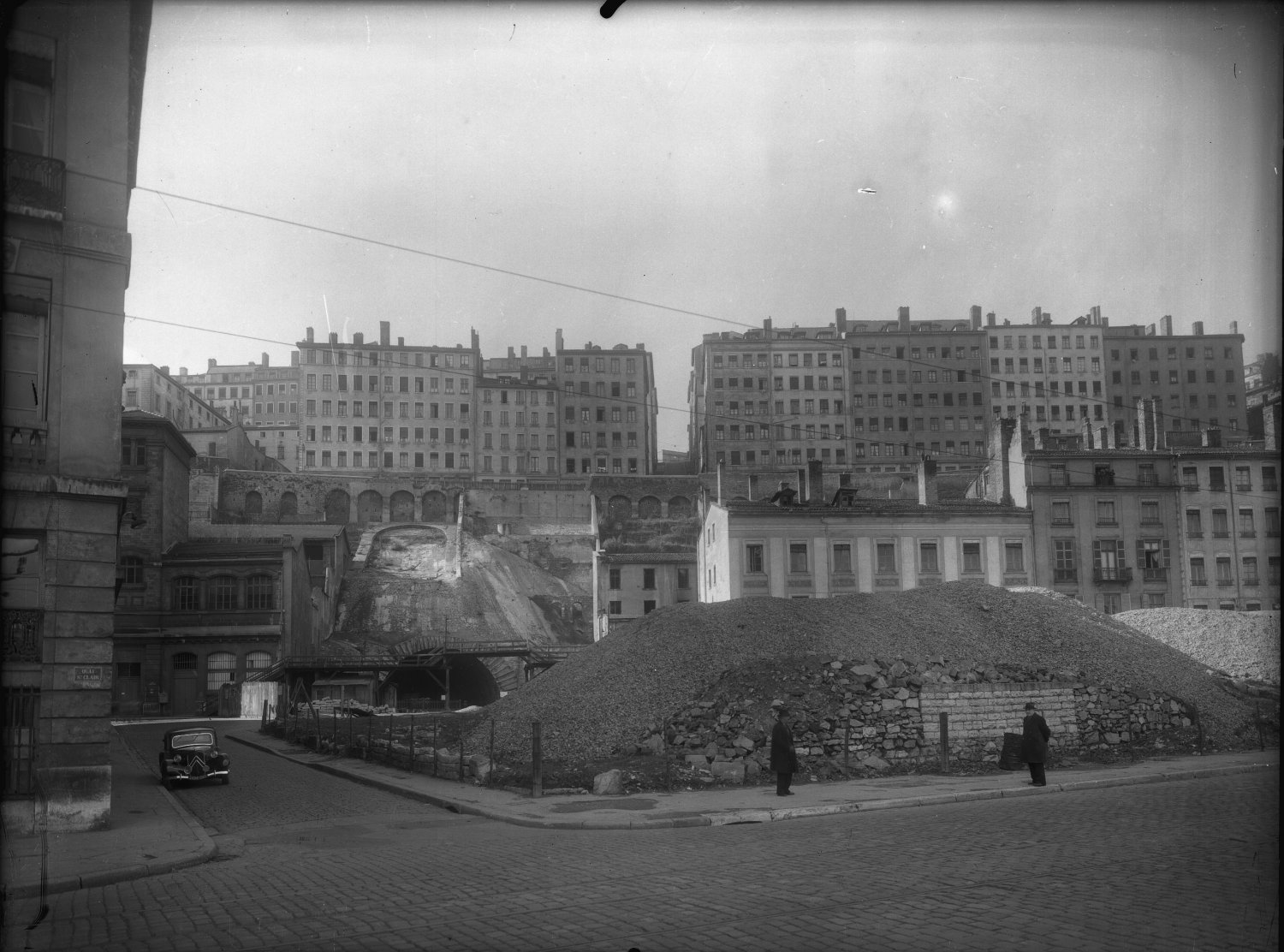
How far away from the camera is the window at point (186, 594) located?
64.1 metres

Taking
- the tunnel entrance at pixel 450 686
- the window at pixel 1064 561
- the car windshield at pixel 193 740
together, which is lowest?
the tunnel entrance at pixel 450 686

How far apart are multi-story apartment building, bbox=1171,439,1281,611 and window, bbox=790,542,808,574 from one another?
70.6 feet

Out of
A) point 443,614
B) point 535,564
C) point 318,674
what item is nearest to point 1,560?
point 318,674

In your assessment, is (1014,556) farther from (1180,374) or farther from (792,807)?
(1180,374)

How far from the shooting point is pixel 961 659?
28.0 meters

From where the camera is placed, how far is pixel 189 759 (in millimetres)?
25500

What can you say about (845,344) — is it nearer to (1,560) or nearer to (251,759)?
(251,759)

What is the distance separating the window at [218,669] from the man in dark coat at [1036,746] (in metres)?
53.1

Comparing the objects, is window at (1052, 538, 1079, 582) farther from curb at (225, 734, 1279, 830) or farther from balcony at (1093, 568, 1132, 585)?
curb at (225, 734, 1279, 830)

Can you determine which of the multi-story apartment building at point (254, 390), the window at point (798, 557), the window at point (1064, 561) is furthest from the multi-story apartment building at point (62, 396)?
the multi-story apartment building at point (254, 390)

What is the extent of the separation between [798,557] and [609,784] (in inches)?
1466

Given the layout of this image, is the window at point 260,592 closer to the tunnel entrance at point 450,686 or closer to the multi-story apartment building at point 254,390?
the tunnel entrance at point 450,686

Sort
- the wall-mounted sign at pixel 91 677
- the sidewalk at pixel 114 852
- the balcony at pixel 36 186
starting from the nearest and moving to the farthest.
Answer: the sidewalk at pixel 114 852
the balcony at pixel 36 186
the wall-mounted sign at pixel 91 677

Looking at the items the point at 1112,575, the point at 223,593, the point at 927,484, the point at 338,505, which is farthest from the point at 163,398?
the point at 1112,575
